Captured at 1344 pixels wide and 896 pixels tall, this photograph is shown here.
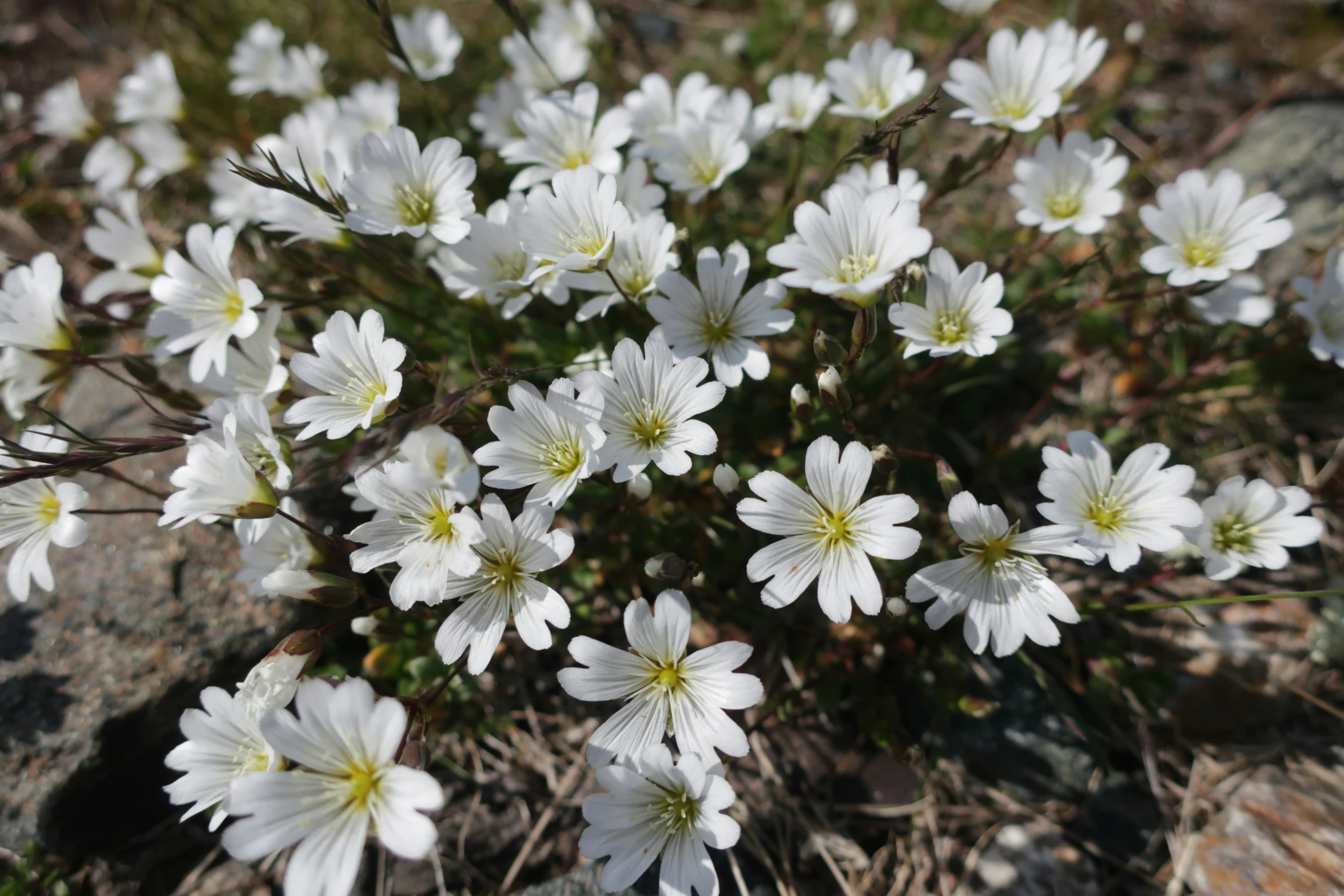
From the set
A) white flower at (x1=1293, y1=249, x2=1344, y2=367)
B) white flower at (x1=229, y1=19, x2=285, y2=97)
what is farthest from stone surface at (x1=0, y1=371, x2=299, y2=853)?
white flower at (x1=1293, y1=249, x2=1344, y2=367)

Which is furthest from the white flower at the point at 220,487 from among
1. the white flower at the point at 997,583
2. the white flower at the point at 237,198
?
the white flower at the point at 997,583

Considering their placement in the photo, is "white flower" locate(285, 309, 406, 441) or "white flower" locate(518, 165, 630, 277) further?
"white flower" locate(518, 165, 630, 277)

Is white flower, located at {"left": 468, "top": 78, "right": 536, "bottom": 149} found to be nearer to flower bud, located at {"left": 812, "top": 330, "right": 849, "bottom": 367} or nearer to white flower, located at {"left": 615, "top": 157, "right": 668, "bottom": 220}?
white flower, located at {"left": 615, "top": 157, "right": 668, "bottom": 220}

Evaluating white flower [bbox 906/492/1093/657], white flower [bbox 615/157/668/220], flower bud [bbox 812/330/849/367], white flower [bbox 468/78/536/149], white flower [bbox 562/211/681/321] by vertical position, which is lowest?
white flower [bbox 906/492/1093/657]

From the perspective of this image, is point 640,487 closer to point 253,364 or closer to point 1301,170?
point 253,364

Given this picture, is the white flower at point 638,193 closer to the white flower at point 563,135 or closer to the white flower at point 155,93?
the white flower at point 563,135

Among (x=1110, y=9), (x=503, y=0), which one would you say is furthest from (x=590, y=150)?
(x=1110, y=9)
